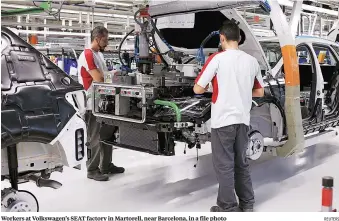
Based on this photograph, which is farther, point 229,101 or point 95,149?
point 95,149

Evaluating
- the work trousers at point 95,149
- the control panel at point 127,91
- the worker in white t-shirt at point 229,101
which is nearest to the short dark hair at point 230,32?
the worker in white t-shirt at point 229,101

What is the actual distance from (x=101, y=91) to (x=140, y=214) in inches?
62.6

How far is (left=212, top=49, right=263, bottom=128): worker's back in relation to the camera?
3.49 meters

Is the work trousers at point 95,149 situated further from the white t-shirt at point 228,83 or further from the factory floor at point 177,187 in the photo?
the white t-shirt at point 228,83

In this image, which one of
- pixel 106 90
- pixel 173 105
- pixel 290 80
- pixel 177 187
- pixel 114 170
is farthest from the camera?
pixel 114 170

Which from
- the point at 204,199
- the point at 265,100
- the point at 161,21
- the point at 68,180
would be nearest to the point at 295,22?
the point at 265,100

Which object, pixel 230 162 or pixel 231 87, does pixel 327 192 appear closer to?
pixel 230 162

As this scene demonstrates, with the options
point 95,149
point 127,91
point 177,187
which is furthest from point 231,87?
point 95,149

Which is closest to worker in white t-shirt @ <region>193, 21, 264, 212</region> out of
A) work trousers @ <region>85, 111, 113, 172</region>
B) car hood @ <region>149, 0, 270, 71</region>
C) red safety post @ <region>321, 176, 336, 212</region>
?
car hood @ <region>149, 0, 270, 71</region>

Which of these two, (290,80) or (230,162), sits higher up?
(290,80)

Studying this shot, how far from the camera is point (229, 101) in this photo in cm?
350

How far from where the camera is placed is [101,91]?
14.4 ft

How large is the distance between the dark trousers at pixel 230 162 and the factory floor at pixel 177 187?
14.6 inches

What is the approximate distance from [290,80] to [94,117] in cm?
238
